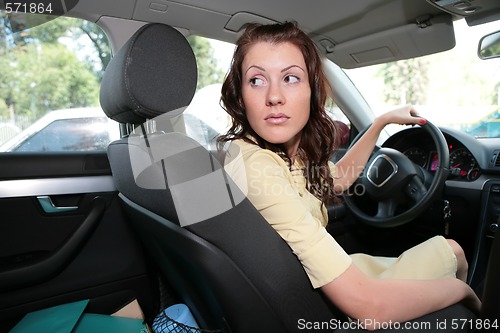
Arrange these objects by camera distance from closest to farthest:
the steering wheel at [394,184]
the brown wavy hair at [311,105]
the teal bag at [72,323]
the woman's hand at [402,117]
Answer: the brown wavy hair at [311,105], the teal bag at [72,323], the woman's hand at [402,117], the steering wheel at [394,184]

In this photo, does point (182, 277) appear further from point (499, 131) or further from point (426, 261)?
point (499, 131)

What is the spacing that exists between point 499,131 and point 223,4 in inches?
65.7

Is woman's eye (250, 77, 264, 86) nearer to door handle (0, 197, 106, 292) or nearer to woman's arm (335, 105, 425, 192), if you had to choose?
woman's arm (335, 105, 425, 192)

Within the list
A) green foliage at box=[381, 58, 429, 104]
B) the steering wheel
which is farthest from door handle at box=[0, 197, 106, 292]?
green foliage at box=[381, 58, 429, 104]

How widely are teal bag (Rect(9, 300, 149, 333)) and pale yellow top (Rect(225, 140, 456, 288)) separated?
2.98ft

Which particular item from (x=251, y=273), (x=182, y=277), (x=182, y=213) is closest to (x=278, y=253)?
(x=251, y=273)

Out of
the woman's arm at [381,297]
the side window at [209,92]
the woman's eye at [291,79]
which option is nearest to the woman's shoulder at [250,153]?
the woman's eye at [291,79]

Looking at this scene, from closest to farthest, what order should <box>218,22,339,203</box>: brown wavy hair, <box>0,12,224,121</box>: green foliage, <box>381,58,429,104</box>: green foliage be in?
<box>218,22,339,203</box>: brown wavy hair, <box>0,12,224,121</box>: green foliage, <box>381,58,429,104</box>: green foliage

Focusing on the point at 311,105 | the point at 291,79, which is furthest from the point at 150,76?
the point at 311,105

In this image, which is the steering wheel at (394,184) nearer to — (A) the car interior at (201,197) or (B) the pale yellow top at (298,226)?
(A) the car interior at (201,197)

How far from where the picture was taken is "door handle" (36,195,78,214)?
1772 mm

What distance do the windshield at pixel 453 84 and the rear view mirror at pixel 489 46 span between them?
0.03 meters

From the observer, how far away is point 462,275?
4.28 feet

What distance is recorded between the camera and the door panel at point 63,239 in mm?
1701
